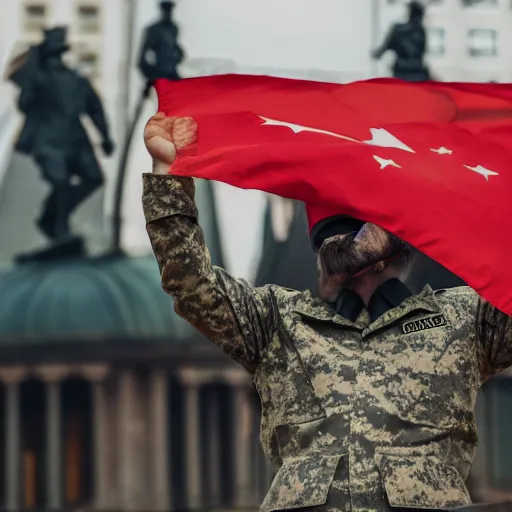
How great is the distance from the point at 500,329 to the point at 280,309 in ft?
2.18

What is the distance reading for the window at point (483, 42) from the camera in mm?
26203

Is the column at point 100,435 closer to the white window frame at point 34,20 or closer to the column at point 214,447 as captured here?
the column at point 214,447

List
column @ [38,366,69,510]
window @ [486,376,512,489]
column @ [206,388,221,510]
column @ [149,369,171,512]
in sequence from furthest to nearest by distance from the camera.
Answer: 1. column @ [206,388,221,510]
2. column @ [38,366,69,510]
3. column @ [149,369,171,512]
4. window @ [486,376,512,489]

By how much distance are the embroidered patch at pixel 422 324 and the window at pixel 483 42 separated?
19.8 metres

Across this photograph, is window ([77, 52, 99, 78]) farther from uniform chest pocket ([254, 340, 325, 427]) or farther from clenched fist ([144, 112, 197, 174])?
uniform chest pocket ([254, 340, 325, 427])

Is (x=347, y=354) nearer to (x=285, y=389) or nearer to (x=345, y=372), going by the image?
(x=345, y=372)

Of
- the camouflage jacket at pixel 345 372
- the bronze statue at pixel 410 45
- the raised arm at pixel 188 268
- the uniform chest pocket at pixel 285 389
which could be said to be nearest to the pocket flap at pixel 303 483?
the camouflage jacket at pixel 345 372

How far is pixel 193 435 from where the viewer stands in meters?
27.6

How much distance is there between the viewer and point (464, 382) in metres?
6.50

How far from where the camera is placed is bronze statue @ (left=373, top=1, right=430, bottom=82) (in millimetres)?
25125

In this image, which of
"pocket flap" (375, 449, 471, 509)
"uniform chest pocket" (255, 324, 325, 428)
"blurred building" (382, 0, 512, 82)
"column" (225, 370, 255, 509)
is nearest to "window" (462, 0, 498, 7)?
"blurred building" (382, 0, 512, 82)

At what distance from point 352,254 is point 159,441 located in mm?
20705

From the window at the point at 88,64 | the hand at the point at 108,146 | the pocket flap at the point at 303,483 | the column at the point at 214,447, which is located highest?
the window at the point at 88,64

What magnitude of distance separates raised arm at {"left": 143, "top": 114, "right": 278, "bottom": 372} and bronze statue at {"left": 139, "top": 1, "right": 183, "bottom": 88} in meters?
18.7
